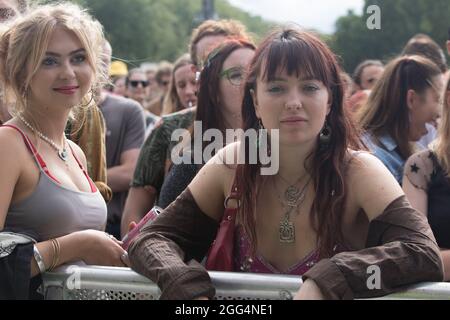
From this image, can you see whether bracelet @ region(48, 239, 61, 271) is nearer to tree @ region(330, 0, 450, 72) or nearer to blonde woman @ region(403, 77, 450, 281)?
blonde woman @ region(403, 77, 450, 281)

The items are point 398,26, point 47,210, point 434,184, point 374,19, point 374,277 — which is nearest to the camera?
point 374,277

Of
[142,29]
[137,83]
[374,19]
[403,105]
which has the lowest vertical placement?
[142,29]

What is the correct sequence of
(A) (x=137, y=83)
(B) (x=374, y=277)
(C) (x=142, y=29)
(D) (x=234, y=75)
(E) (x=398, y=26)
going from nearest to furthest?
1. (B) (x=374, y=277)
2. (D) (x=234, y=75)
3. (A) (x=137, y=83)
4. (E) (x=398, y=26)
5. (C) (x=142, y=29)

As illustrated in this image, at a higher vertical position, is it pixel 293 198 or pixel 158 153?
pixel 293 198

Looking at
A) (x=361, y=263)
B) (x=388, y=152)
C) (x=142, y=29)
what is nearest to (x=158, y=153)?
(x=388, y=152)

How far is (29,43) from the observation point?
3.16 m

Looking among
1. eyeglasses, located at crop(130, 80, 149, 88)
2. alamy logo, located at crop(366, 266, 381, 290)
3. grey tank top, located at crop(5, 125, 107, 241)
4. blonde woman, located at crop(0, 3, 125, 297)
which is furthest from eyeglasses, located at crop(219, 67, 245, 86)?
eyeglasses, located at crop(130, 80, 149, 88)

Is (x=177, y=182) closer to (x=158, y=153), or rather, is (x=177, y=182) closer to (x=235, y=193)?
(x=158, y=153)

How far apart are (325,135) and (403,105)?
6.24 ft

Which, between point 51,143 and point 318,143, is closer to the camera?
point 318,143

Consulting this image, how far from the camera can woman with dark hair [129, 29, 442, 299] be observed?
2629mm

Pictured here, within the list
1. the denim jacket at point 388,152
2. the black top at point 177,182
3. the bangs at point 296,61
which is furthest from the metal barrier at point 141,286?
the denim jacket at point 388,152

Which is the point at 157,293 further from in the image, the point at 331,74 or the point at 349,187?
the point at 331,74

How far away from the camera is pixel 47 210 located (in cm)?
297
